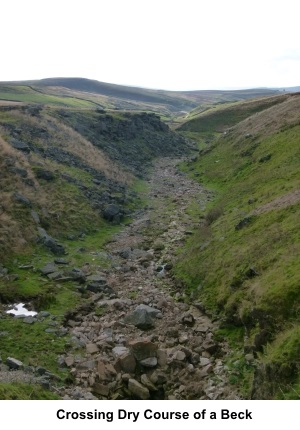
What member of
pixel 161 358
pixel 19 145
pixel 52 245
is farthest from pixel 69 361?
pixel 19 145

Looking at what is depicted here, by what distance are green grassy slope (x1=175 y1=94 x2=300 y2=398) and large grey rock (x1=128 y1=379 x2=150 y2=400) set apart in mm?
3494

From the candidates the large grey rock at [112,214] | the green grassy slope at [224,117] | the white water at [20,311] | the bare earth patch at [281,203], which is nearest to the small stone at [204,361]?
the white water at [20,311]

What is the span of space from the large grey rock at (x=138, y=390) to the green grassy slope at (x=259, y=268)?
349 centimetres

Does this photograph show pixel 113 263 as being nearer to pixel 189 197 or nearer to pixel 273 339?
pixel 273 339

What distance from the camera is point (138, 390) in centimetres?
1439

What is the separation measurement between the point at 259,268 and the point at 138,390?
881 centimetres

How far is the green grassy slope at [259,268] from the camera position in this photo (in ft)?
43.0

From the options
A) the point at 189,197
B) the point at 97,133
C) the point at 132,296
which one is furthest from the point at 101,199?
the point at 97,133

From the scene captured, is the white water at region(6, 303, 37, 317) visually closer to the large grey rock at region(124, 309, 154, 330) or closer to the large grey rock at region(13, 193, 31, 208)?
the large grey rock at region(124, 309, 154, 330)

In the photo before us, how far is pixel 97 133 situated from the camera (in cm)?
7488

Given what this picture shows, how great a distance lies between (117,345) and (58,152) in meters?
37.3

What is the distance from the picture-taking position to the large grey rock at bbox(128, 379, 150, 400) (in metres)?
14.3

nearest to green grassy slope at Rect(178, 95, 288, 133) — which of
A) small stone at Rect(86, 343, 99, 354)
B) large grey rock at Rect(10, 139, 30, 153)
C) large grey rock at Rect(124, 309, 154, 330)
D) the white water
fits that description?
large grey rock at Rect(10, 139, 30, 153)

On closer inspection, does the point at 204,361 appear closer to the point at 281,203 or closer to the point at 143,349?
the point at 143,349
